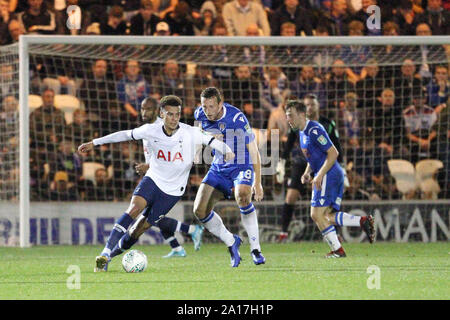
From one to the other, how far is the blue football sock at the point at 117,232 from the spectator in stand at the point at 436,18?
8.48 meters

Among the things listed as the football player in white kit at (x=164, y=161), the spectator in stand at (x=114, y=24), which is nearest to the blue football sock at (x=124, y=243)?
the football player in white kit at (x=164, y=161)

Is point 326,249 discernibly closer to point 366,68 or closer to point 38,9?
point 366,68

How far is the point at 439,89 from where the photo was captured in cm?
1488

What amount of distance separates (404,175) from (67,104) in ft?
17.0

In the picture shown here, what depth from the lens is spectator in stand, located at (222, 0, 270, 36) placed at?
618 inches

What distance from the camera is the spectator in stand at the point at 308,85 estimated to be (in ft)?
49.3

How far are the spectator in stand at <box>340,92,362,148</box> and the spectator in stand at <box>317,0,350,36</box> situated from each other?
5.10ft

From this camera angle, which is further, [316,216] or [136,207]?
[316,216]

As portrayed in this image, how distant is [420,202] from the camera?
14023 millimetres

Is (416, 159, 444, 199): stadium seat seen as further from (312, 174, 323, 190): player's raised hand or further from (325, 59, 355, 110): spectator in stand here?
(312, 174, 323, 190): player's raised hand

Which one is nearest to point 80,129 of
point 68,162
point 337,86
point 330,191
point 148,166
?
point 68,162

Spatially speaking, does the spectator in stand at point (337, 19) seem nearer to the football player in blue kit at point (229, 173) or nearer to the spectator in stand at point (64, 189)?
the spectator in stand at point (64, 189)

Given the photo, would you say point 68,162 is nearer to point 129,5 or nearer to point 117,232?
point 129,5
